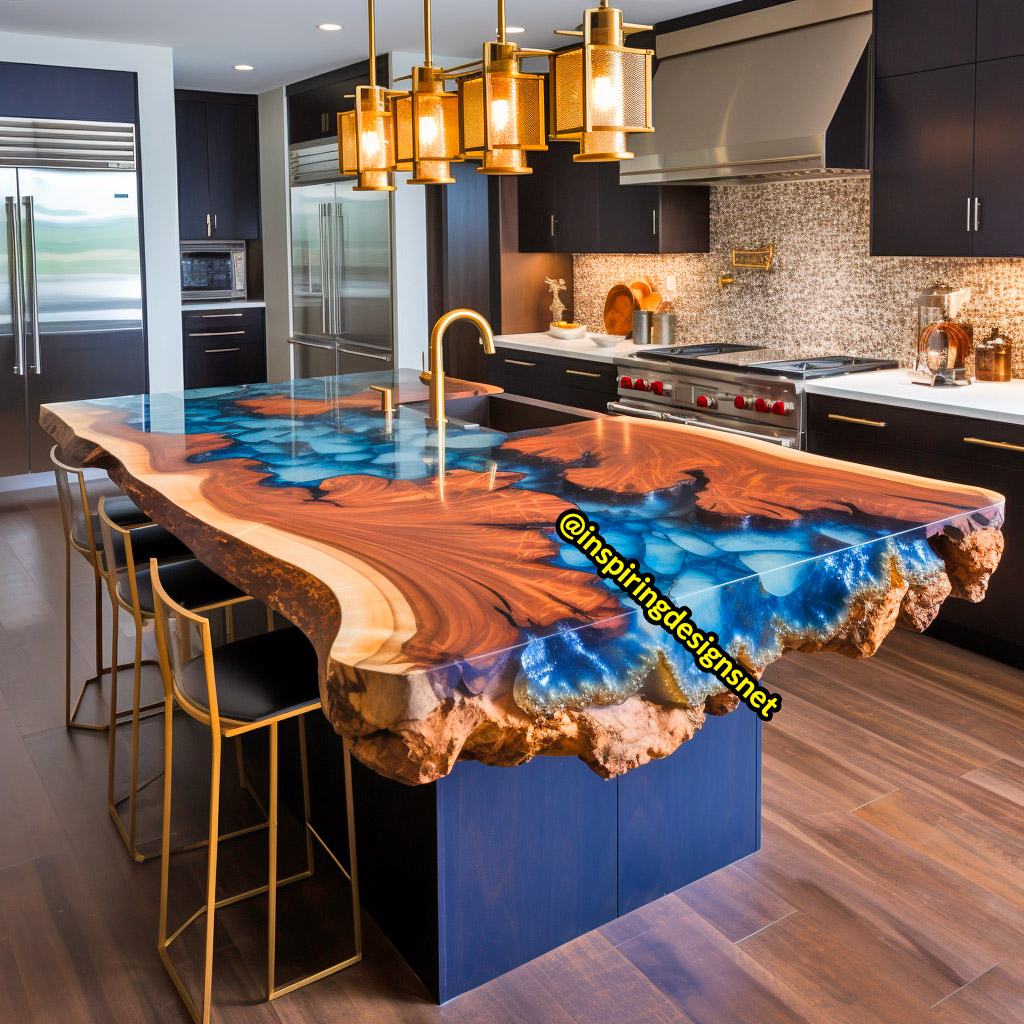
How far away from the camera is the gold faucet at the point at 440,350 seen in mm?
2500

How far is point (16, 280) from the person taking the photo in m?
5.77

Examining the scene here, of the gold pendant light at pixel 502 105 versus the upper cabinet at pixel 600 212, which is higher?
the upper cabinet at pixel 600 212

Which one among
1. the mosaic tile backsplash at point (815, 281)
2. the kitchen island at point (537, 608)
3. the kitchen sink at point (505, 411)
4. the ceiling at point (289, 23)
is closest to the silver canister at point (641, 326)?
the mosaic tile backsplash at point (815, 281)

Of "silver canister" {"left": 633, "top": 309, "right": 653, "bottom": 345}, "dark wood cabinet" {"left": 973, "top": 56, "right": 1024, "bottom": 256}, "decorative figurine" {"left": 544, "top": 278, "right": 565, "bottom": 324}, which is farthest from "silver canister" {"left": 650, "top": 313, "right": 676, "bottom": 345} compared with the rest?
"dark wood cabinet" {"left": 973, "top": 56, "right": 1024, "bottom": 256}

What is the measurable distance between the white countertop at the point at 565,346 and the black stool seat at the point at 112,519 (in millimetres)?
2702

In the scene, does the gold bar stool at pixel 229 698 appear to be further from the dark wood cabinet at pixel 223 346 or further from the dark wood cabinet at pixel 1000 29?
the dark wood cabinet at pixel 223 346

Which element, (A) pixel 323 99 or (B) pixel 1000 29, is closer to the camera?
(B) pixel 1000 29

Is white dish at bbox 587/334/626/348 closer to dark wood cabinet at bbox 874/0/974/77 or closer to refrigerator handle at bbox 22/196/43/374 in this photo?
dark wood cabinet at bbox 874/0/974/77

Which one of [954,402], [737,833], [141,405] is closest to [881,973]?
[737,833]

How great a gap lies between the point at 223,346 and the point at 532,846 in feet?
20.5

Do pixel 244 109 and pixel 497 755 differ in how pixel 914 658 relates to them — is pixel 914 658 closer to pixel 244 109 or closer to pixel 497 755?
pixel 497 755

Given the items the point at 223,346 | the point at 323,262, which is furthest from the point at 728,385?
the point at 223,346

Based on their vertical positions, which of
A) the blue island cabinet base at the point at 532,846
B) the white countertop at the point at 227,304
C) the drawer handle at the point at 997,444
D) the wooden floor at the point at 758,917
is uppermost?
the white countertop at the point at 227,304

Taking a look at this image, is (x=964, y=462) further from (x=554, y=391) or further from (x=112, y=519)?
(x=112, y=519)
